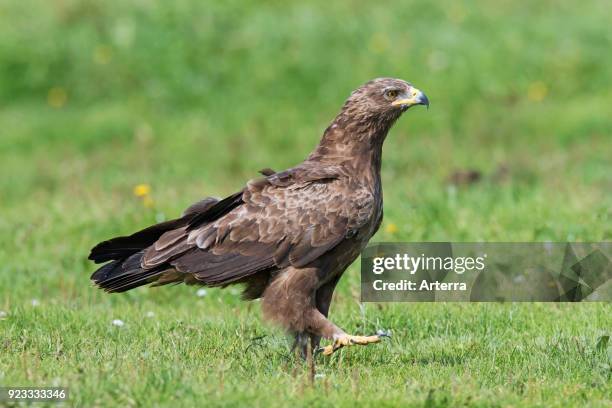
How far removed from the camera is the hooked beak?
23.6 feet

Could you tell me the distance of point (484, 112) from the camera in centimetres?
1564

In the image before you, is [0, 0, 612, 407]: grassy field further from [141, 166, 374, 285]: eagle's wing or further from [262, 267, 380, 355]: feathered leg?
[141, 166, 374, 285]: eagle's wing

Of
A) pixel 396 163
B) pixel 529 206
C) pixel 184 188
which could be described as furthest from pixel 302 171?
pixel 396 163

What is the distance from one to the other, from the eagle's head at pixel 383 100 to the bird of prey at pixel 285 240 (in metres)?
0.01

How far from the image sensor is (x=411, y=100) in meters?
7.22

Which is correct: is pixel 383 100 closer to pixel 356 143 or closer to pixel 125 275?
pixel 356 143

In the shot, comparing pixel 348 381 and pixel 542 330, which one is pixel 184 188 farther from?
pixel 348 381

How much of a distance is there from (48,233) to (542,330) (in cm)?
526

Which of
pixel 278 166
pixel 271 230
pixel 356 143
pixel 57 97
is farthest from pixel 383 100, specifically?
pixel 57 97

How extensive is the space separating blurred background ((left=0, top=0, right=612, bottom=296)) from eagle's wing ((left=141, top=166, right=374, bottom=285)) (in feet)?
16.6

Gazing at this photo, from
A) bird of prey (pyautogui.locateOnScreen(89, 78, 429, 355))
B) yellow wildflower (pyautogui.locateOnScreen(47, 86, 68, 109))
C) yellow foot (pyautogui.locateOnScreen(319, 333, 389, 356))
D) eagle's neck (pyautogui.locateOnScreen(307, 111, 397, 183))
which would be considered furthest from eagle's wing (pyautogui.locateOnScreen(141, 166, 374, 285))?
yellow wildflower (pyautogui.locateOnScreen(47, 86, 68, 109))

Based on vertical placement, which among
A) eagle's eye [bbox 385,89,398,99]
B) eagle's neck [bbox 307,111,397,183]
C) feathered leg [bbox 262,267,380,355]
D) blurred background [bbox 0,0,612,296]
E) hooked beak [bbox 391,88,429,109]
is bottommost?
feathered leg [bbox 262,267,380,355]

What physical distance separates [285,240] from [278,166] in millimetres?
7744

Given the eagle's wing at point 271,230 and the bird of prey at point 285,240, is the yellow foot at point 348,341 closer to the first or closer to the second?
the bird of prey at point 285,240
